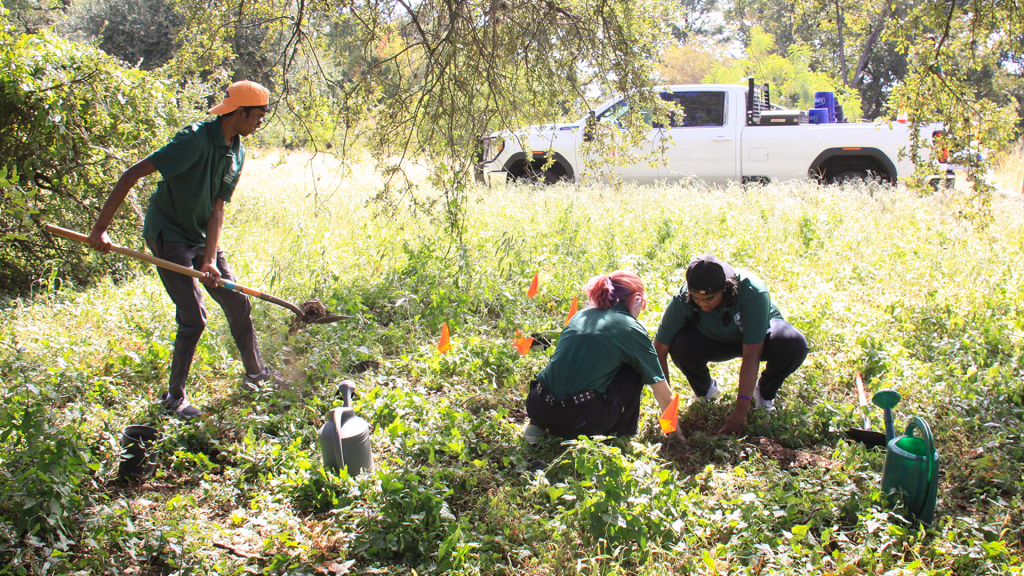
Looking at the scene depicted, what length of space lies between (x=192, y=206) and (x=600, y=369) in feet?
6.85

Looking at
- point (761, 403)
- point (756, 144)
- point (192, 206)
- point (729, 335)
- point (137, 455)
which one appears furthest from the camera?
point (756, 144)

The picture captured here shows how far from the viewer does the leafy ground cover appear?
7.56 ft

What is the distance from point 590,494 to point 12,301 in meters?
4.54

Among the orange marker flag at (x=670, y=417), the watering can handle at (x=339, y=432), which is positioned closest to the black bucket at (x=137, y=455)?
the watering can handle at (x=339, y=432)

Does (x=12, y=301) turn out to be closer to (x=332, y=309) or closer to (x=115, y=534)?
(x=332, y=309)

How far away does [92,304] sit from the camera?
4.70m

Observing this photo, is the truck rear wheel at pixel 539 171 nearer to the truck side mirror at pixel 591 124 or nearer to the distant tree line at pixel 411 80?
the distant tree line at pixel 411 80

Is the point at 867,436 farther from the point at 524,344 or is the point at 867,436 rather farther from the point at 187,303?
the point at 187,303

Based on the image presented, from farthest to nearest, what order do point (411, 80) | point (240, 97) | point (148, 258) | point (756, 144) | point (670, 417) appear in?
point (756, 144) → point (411, 80) → point (240, 97) → point (148, 258) → point (670, 417)

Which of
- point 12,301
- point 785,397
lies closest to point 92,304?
point 12,301

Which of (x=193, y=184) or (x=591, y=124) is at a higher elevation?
(x=591, y=124)

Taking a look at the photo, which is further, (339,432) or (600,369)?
(600,369)

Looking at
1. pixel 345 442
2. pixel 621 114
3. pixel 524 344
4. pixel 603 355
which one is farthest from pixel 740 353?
pixel 621 114

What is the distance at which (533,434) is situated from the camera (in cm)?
310
